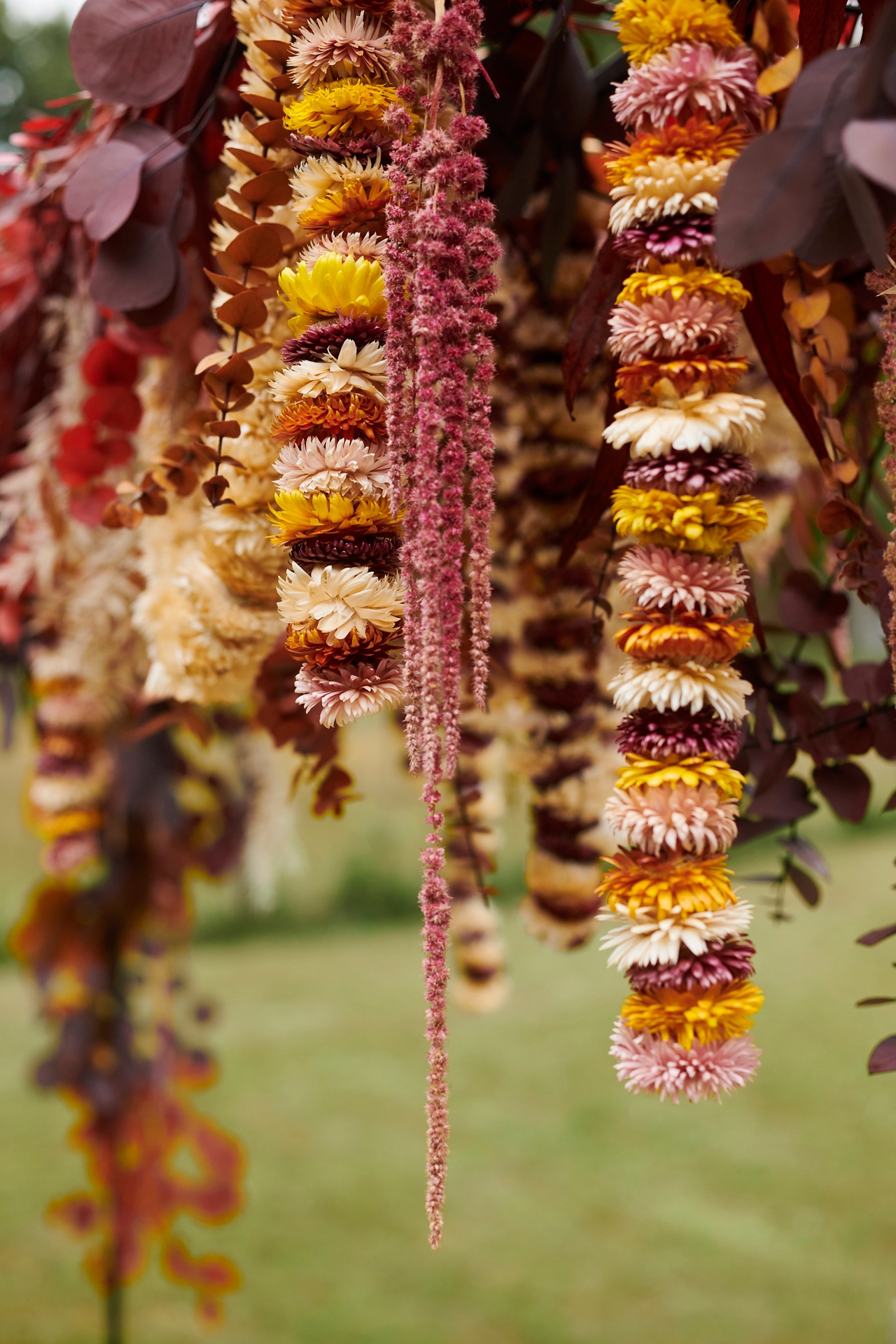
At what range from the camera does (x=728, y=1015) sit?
1.02 feet

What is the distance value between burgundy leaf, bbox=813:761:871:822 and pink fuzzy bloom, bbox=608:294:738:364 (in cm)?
27

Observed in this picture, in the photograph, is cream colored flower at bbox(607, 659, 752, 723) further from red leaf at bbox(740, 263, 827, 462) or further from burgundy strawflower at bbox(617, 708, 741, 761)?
red leaf at bbox(740, 263, 827, 462)

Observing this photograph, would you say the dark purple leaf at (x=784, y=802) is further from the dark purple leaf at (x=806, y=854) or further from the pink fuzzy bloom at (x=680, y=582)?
the pink fuzzy bloom at (x=680, y=582)

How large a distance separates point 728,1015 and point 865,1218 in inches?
71.2

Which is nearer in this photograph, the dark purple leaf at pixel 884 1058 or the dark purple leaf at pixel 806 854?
the dark purple leaf at pixel 884 1058

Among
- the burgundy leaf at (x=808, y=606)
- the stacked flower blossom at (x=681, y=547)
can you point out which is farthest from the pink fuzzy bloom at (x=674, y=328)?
the burgundy leaf at (x=808, y=606)

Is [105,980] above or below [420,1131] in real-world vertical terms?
above

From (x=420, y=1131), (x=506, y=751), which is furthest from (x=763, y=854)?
(x=506, y=751)

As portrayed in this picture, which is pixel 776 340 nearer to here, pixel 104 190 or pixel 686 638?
pixel 686 638

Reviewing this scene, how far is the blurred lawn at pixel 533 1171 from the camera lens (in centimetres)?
170

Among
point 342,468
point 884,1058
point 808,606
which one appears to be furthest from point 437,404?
point 808,606

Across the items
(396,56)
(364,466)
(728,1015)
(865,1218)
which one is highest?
(396,56)

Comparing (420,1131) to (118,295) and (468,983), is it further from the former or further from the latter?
(118,295)

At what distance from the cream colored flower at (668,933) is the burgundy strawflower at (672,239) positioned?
0.19 metres
